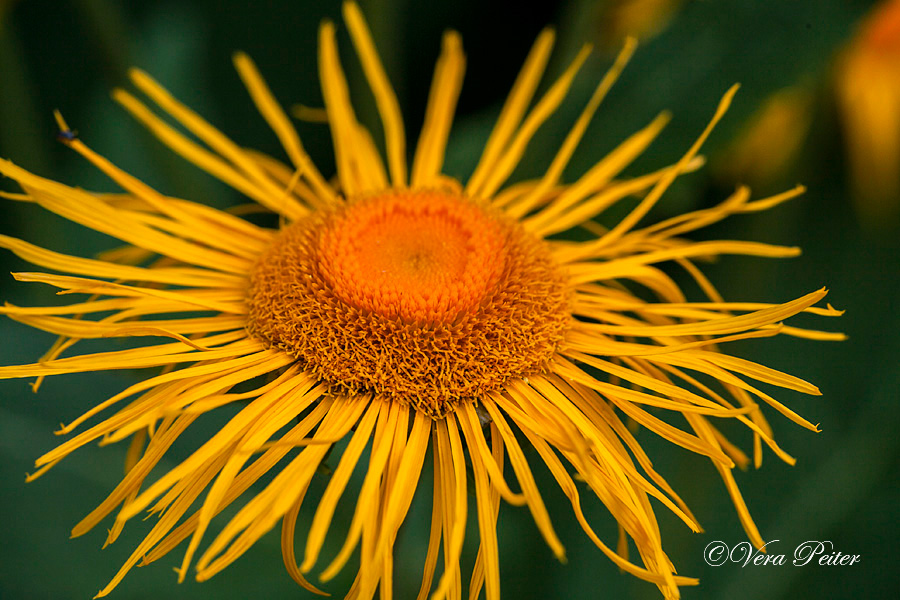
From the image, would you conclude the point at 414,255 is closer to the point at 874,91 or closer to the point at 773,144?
the point at 773,144

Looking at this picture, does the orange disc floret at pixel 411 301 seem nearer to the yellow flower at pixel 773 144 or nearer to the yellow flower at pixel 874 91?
the yellow flower at pixel 773 144

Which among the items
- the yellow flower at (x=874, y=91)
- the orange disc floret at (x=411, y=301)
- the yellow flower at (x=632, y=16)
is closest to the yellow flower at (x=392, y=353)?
the orange disc floret at (x=411, y=301)

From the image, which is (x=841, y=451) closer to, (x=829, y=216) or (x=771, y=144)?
(x=829, y=216)

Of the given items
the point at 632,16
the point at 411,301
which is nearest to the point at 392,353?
the point at 411,301

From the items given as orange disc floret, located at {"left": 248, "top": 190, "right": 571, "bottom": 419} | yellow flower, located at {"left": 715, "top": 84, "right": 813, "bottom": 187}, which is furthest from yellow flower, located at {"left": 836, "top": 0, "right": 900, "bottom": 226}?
orange disc floret, located at {"left": 248, "top": 190, "right": 571, "bottom": 419}

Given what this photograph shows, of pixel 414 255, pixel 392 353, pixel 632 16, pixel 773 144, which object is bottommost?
pixel 392 353

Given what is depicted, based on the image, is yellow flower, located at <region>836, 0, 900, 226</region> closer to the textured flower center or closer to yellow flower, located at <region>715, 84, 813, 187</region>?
yellow flower, located at <region>715, 84, 813, 187</region>

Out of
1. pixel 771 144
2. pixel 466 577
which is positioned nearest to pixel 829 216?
pixel 771 144

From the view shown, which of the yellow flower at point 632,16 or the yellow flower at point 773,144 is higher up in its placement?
the yellow flower at point 632,16
